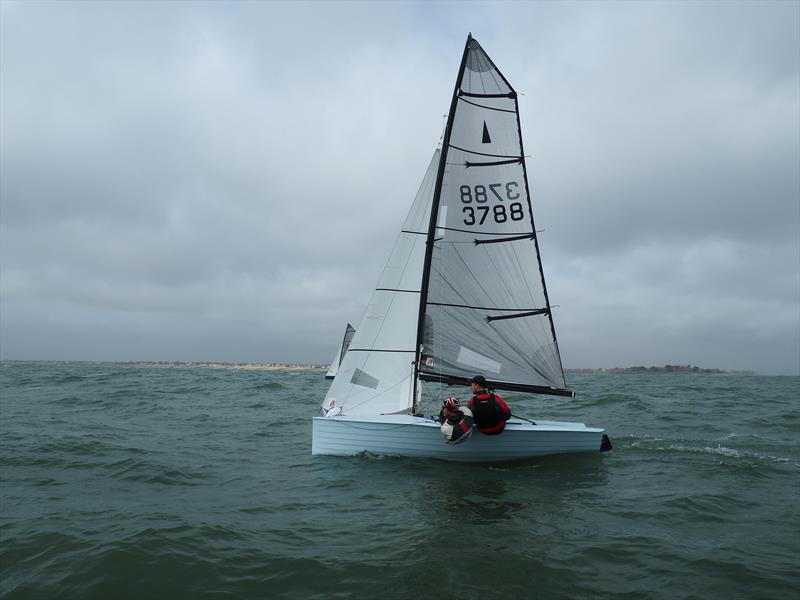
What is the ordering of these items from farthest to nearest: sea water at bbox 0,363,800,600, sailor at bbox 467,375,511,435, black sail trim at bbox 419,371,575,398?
black sail trim at bbox 419,371,575,398 → sailor at bbox 467,375,511,435 → sea water at bbox 0,363,800,600

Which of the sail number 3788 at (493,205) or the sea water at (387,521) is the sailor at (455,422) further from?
the sail number 3788 at (493,205)

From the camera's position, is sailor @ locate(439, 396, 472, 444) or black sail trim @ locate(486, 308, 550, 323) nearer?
sailor @ locate(439, 396, 472, 444)

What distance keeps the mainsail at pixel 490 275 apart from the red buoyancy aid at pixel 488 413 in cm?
171

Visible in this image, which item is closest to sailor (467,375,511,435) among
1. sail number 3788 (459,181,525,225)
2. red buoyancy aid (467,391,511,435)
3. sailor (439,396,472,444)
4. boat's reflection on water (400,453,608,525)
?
red buoyancy aid (467,391,511,435)

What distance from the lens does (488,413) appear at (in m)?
9.97

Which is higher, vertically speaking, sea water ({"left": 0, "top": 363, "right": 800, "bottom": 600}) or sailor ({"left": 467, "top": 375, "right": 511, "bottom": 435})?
sailor ({"left": 467, "top": 375, "right": 511, "bottom": 435})

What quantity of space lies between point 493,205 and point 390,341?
4.15 meters

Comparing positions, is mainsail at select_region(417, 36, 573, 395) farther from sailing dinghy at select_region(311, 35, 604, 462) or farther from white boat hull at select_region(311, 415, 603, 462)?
white boat hull at select_region(311, 415, 603, 462)

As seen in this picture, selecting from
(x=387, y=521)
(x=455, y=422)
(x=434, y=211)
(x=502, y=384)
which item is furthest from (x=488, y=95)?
(x=387, y=521)

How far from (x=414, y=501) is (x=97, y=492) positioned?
556 cm

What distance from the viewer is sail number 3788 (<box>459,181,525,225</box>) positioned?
11.8m

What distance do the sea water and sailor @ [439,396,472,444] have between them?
798 millimetres

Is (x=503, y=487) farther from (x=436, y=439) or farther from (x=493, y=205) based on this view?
(x=493, y=205)

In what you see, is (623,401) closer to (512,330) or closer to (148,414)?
(512,330)
